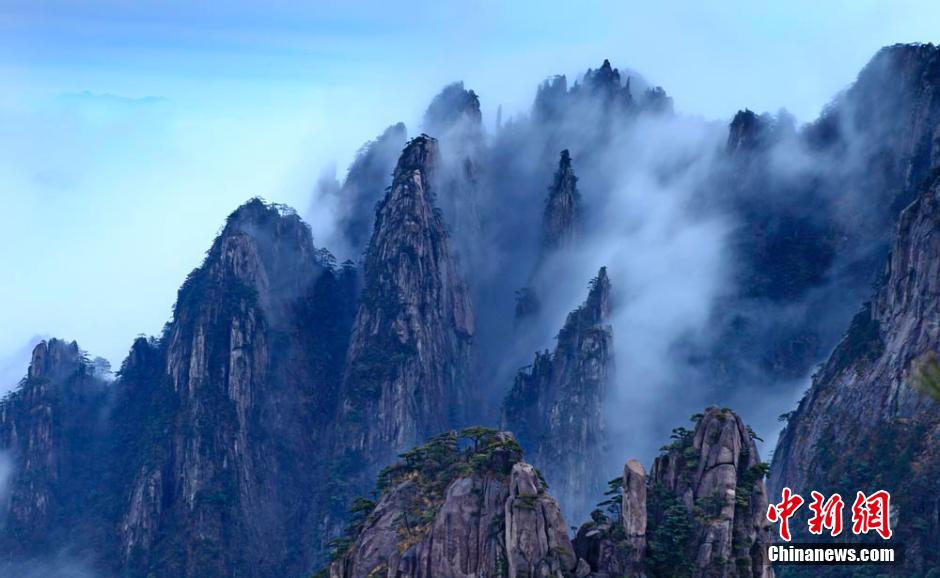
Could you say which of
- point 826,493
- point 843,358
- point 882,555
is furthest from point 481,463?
point 843,358

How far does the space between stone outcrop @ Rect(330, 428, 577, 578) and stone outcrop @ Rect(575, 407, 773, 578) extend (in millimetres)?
4581

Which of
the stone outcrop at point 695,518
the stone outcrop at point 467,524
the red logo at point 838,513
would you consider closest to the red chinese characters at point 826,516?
the red logo at point 838,513

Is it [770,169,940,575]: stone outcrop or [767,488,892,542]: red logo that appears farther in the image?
[770,169,940,575]: stone outcrop

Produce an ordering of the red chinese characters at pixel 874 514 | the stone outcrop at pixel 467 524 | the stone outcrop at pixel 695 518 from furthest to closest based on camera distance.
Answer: the red chinese characters at pixel 874 514
the stone outcrop at pixel 467 524
the stone outcrop at pixel 695 518

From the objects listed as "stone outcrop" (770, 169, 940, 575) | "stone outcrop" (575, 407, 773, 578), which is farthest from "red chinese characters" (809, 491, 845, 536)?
"stone outcrop" (575, 407, 773, 578)

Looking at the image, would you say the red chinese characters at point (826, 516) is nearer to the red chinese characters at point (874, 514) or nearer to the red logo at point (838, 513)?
the red logo at point (838, 513)

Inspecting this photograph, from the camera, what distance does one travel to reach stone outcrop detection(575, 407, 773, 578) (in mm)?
115938

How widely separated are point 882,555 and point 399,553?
168 ft

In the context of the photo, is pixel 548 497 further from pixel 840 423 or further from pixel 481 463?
pixel 840 423

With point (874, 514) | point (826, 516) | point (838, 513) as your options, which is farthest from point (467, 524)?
point (838, 513)

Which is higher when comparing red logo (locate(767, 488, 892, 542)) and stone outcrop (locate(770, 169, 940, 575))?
stone outcrop (locate(770, 169, 940, 575))

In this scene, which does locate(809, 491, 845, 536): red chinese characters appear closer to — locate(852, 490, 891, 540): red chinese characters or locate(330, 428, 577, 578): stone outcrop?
locate(852, 490, 891, 540): red chinese characters

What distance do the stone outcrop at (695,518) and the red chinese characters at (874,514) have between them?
36.4 ft

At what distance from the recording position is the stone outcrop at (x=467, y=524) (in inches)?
4624
